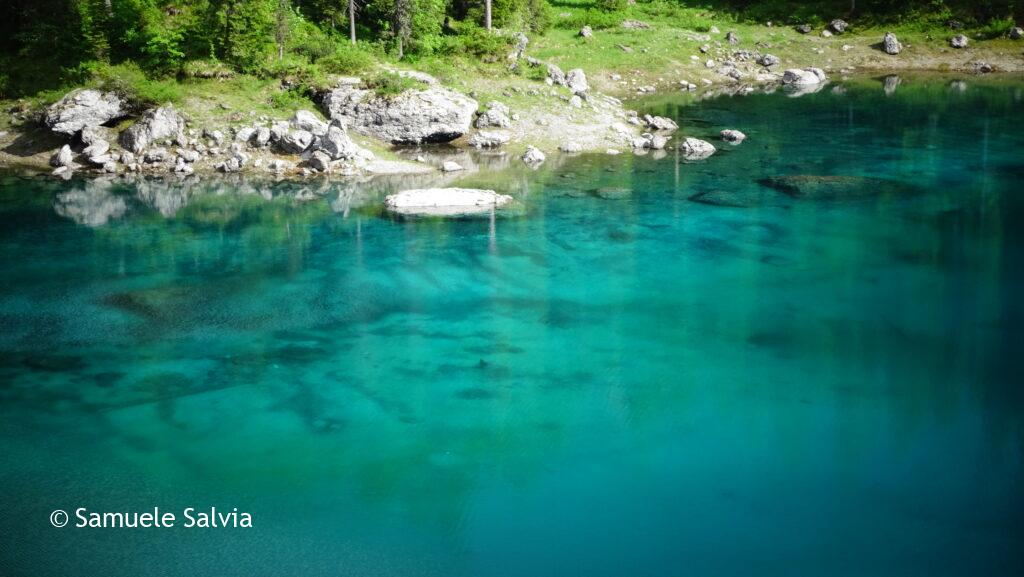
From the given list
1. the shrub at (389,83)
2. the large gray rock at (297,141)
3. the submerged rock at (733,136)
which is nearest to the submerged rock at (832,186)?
the submerged rock at (733,136)

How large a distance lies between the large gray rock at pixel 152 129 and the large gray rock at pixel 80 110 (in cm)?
123

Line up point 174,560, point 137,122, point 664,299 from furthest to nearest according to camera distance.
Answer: point 137,122
point 664,299
point 174,560

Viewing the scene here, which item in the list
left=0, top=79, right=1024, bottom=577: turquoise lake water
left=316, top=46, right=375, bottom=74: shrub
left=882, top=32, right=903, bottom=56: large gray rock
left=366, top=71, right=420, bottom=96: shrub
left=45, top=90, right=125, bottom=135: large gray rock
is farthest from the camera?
left=882, top=32, right=903, bottom=56: large gray rock

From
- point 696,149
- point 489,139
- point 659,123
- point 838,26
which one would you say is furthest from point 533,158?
point 838,26

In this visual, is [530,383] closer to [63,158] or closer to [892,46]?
[63,158]

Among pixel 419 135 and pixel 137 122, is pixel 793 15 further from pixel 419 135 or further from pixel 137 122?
pixel 137 122

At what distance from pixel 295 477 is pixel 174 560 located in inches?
103

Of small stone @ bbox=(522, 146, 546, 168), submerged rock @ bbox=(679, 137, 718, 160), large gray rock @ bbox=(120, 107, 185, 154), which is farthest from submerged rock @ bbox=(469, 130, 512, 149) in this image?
large gray rock @ bbox=(120, 107, 185, 154)

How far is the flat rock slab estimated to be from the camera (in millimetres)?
31641

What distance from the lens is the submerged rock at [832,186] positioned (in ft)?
A: 106

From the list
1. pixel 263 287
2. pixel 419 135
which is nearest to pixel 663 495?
pixel 263 287

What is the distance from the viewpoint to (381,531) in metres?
13.6

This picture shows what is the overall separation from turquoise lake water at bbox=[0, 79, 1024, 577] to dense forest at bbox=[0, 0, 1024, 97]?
11351 mm

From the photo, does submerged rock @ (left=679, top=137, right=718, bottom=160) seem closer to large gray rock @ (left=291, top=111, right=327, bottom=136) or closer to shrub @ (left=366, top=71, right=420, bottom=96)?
shrub @ (left=366, top=71, right=420, bottom=96)
